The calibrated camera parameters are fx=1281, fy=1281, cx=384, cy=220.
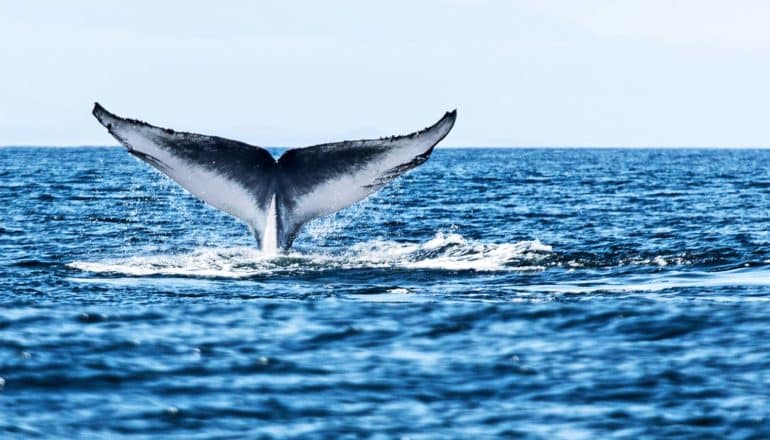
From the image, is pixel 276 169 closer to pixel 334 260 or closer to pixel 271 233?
pixel 271 233

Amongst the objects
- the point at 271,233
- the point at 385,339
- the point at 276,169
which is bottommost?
the point at 385,339

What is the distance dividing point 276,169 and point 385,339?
3.94 metres

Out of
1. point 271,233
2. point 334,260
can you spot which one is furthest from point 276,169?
point 334,260

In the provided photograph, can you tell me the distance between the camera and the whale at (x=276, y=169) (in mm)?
13875

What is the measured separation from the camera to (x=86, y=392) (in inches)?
380

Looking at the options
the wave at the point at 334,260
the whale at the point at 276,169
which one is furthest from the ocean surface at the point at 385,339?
the whale at the point at 276,169

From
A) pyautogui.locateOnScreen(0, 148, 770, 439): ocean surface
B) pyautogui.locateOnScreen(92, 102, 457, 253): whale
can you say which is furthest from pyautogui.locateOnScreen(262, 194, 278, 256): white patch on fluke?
pyautogui.locateOnScreen(0, 148, 770, 439): ocean surface

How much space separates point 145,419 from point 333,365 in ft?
6.81

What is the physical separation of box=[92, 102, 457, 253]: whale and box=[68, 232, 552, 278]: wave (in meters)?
0.50

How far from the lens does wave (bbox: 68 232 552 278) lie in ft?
51.0

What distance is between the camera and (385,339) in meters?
11.6

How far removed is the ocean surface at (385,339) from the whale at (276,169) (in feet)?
2.59

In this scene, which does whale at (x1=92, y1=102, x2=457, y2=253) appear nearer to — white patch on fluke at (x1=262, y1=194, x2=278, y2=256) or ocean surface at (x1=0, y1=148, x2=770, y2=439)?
white patch on fluke at (x1=262, y1=194, x2=278, y2=256)

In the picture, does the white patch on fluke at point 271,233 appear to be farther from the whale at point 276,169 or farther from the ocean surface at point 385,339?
the ocean surface at point 385,339
